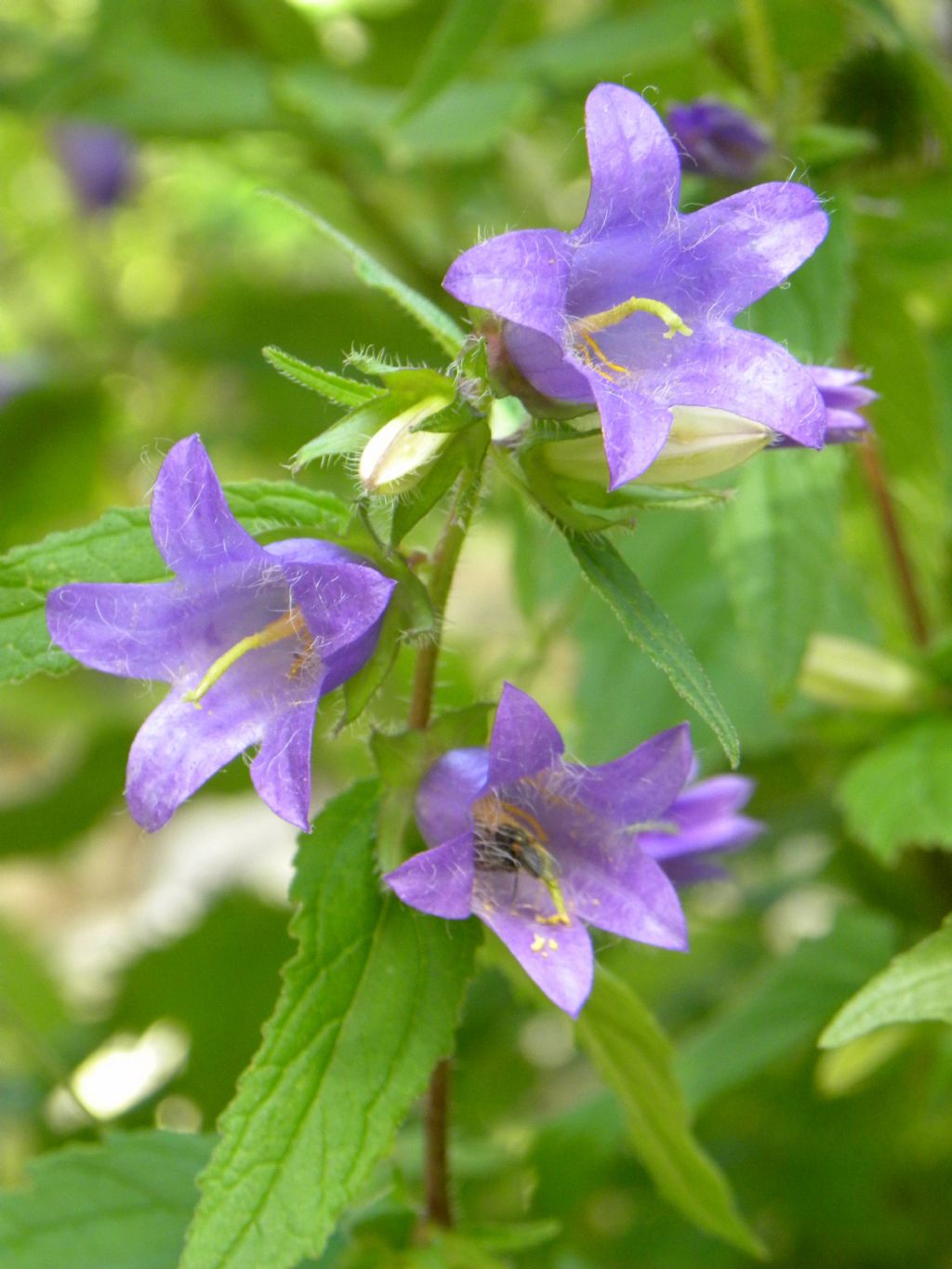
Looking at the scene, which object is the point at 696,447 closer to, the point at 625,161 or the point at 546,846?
the point at 625,161

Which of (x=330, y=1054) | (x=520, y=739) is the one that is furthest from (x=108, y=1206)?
(x=520, y=739)

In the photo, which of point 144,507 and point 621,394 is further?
point 144,507

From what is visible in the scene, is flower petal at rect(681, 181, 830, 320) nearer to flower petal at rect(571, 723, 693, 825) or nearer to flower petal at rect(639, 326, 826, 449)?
flower petal at rect(639, 326, 826, 449)

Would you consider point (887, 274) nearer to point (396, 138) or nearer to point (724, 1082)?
point (396, 138)

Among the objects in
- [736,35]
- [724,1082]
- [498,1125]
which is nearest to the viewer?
[724,1082]

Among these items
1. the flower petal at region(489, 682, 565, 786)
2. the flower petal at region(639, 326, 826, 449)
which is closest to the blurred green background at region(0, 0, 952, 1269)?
the flower petal at region(489, 682, 565, 786)

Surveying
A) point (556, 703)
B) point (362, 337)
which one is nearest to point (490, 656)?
point (556, 703)
